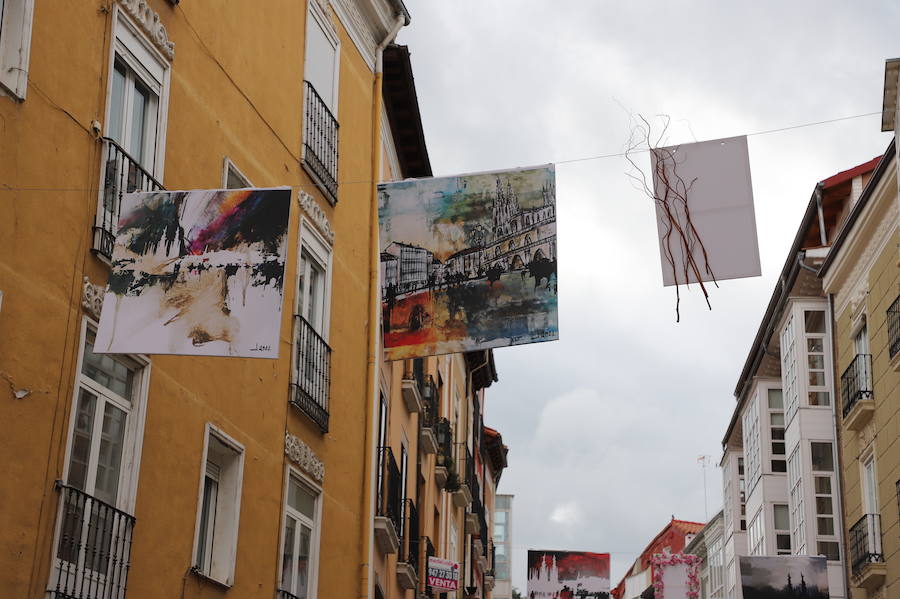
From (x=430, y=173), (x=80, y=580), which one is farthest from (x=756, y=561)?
(x=80, y=580)

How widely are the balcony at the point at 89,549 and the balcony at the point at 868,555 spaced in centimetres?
1819

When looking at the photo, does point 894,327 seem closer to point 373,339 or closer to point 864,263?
point 864,263

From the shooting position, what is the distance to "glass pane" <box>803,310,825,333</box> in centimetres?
3212

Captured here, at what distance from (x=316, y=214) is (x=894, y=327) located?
1254 cm

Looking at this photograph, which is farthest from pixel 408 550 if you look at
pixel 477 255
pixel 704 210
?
pixel 704 210

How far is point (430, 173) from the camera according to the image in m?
25.7

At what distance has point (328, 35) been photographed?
61.4ft

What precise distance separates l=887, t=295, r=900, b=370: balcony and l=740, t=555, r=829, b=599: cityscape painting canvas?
4.00 m

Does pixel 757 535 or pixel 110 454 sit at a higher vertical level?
pixel 757 535

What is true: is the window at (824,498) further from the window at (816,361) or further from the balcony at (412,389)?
the balcony at (412,389)

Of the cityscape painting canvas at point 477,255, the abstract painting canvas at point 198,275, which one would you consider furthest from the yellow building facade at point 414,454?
the abstract painting canvas at point 198,275

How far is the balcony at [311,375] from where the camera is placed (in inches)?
634

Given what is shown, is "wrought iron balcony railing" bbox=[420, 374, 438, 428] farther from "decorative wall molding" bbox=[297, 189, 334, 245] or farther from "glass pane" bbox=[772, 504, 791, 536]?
"glass pane" bbox=[772, 504, 791, 536]

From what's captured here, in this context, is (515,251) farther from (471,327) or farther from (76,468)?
(76,468)
